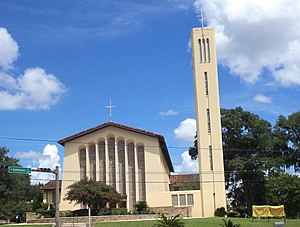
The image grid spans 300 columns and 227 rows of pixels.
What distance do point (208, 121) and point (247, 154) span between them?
10467 millimetres

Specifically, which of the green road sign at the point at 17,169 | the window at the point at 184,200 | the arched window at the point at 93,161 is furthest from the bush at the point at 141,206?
the green road sign at the point at 17,169

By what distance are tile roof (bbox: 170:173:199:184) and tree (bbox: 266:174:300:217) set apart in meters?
14.0

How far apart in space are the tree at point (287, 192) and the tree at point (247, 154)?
5.85m

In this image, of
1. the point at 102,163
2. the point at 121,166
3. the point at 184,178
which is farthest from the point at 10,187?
the point at 184,178

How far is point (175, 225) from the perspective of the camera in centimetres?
2433

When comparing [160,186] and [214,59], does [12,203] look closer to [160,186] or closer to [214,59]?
[160,186]

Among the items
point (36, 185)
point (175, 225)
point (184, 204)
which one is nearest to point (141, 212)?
point (184, 204)

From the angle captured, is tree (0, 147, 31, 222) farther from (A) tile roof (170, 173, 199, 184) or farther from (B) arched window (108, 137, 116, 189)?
(A) tile roof (170, 173, 199, 184)

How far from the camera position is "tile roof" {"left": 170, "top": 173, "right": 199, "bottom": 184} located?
63344 mm

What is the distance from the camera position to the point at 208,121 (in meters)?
53.1

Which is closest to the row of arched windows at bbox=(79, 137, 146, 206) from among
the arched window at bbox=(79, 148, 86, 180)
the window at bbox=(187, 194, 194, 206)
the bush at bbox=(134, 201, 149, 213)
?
the arched window at bbox=(79, 148, 86, 180)

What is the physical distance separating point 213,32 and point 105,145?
62.8 ft

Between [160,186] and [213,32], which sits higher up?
[213,32]

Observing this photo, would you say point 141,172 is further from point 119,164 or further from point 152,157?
point 119,164
